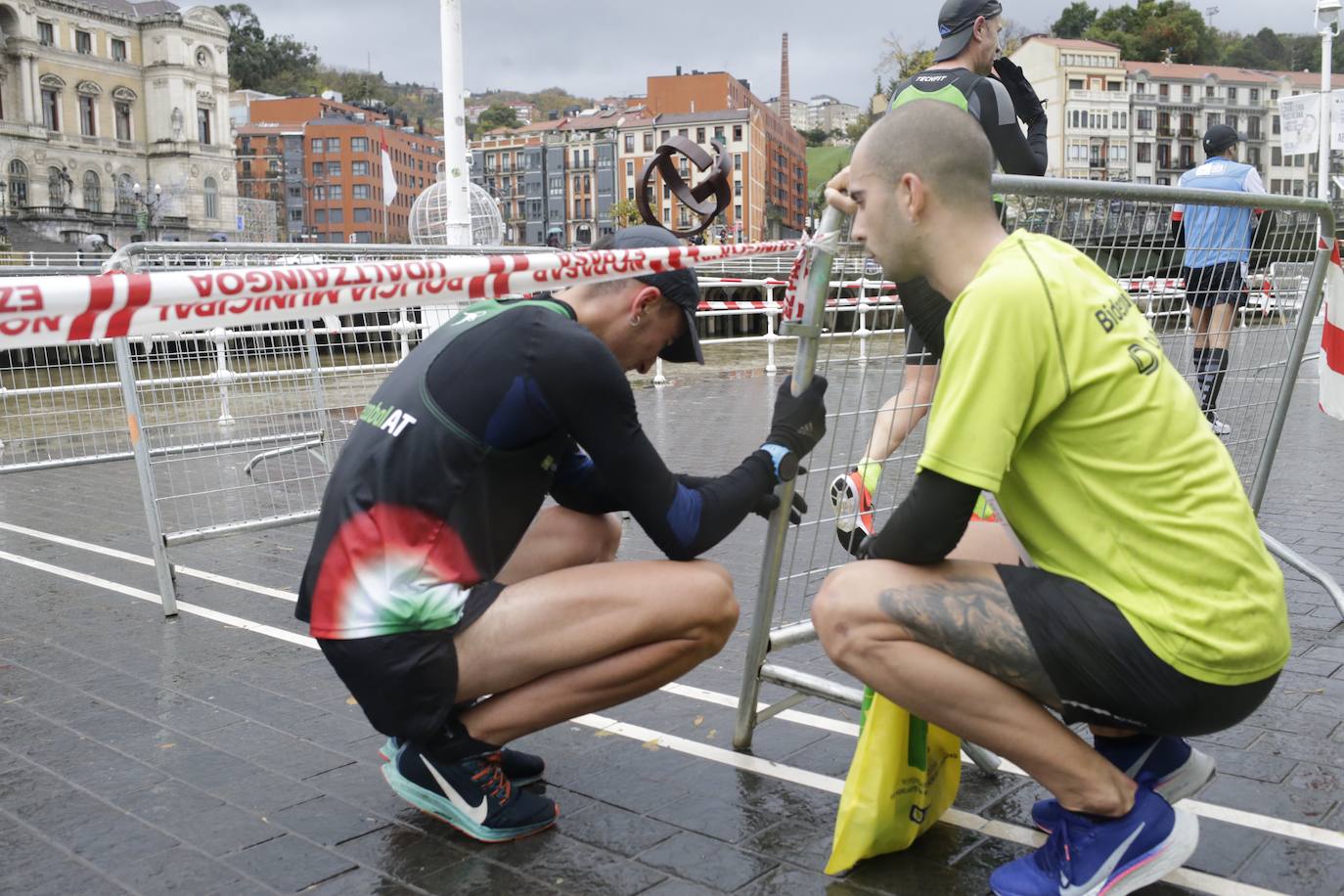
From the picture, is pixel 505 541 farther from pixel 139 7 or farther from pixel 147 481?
pixel 139 7

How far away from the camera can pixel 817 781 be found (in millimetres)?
3318

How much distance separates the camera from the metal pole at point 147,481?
5.21m

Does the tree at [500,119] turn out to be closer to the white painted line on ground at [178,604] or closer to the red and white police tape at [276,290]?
the white painted line on ground at [178,604]

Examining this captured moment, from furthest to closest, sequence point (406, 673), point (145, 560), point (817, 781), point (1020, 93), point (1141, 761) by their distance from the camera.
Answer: point (145, 560) < point (1020, 93) < point (817, 781) < point (406, 673) < point (1141, 761)

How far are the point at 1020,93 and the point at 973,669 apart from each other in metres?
3.72

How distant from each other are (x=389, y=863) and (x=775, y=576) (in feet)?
3.90

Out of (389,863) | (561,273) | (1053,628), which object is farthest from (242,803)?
(1053,628)

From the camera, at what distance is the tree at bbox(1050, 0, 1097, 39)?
433ft

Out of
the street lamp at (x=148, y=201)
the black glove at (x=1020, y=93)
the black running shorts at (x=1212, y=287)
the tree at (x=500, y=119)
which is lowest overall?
the black running shorts at (x=1212, y=287)

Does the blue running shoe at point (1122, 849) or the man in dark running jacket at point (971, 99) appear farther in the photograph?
the man in dark running jacket at point (971, 99)

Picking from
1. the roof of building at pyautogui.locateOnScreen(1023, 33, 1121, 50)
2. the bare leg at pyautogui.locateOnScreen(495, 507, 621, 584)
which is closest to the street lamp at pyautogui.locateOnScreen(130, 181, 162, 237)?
the roof of building at pyautogui.locateOnScreen(1023, 33, 1121, 50)

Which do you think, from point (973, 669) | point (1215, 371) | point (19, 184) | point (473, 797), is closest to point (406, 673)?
point (473, 797)

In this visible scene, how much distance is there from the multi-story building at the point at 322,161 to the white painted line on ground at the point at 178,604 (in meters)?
135

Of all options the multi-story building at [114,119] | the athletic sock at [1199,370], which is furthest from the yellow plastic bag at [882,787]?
the multi-story building at [114,119]
